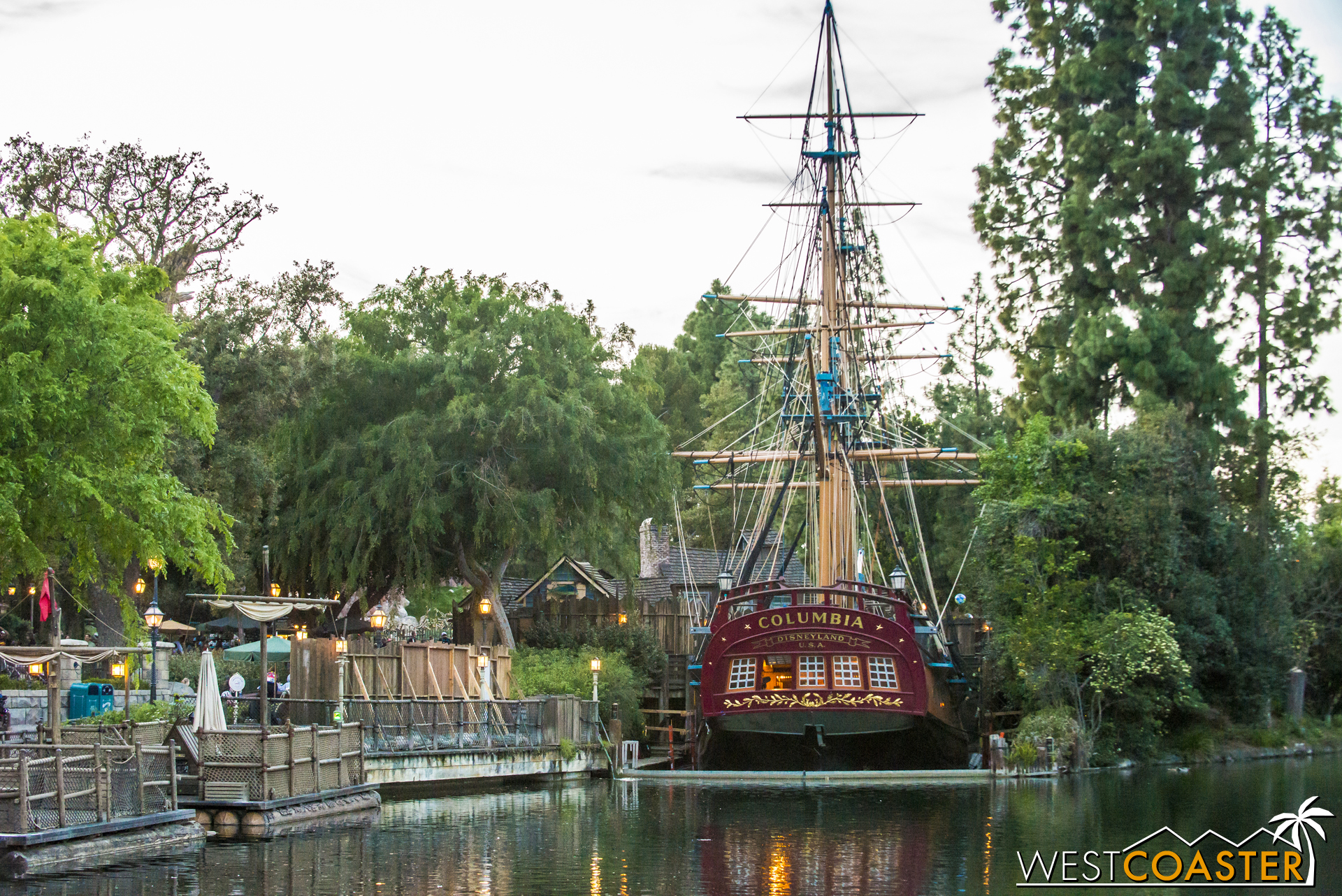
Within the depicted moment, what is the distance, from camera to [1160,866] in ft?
59.9

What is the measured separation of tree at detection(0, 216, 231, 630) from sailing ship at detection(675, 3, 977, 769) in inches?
463

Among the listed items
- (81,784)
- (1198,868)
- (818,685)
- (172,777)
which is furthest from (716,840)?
(818,685)

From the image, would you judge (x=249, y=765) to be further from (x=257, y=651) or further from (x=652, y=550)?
(x=652, y=550)

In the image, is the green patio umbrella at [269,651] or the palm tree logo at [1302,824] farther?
the green patio umbrella at [269,651]

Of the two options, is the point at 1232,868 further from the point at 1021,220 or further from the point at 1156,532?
the point at 1021,220

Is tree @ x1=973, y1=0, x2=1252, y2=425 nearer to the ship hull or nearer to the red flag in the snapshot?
the ship hull

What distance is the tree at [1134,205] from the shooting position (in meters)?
40.4

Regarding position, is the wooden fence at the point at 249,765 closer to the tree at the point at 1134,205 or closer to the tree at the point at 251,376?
the tree at the point at 251,376

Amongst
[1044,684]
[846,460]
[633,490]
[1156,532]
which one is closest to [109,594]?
[633,490]

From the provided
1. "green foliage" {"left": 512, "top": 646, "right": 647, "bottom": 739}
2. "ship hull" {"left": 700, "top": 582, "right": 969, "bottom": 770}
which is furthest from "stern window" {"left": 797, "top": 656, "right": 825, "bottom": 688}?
"green foliage" {"left": 512, "top": 646, "right": 647, "bottom": 739}

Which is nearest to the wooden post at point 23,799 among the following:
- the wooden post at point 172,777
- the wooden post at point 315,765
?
the wooden post at point 172,777

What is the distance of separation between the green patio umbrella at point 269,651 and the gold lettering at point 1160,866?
22.7m

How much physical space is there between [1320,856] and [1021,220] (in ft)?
94.3

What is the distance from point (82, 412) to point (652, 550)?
28.2 meters
